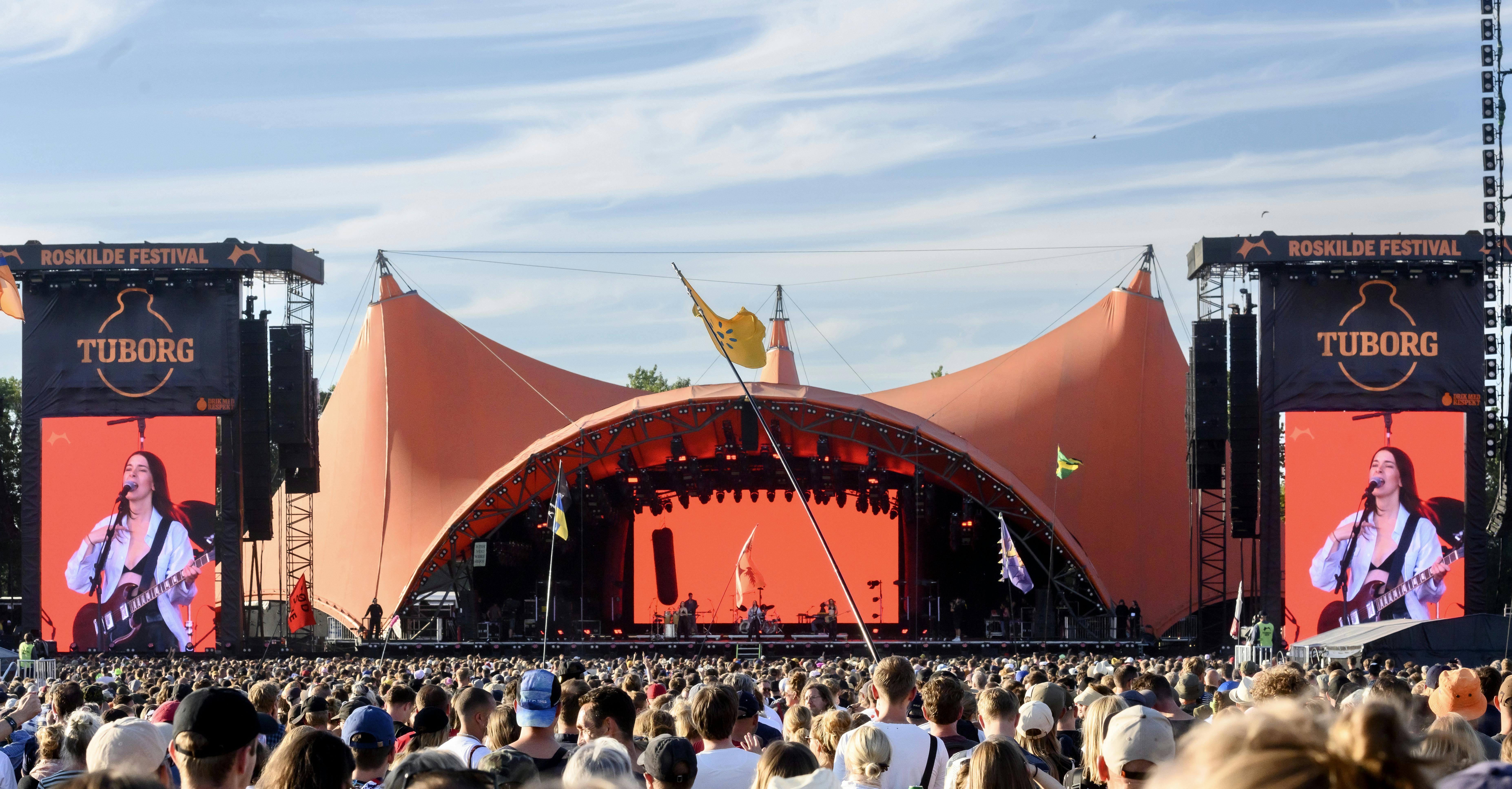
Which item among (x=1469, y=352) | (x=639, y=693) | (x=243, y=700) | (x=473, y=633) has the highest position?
(x=1469, y=352)

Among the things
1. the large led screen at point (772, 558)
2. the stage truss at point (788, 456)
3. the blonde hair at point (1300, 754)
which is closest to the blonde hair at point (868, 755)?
the blonde hair at point (1300, 754)

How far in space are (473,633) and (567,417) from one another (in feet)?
18.4

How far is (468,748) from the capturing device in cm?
536

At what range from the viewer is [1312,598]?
27.4m

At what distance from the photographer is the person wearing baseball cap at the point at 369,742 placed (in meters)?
4.73

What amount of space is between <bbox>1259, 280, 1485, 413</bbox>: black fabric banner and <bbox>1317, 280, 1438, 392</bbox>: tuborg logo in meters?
0.01

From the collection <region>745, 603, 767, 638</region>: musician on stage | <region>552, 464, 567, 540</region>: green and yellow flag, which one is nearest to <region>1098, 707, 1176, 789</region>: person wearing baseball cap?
<region>552, 464, 567, 540</region>: green and yellow flag

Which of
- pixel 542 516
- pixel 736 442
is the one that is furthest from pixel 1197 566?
pixel 542 516

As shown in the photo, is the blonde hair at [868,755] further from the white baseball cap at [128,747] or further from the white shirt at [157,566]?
the white shirt at [157,566]

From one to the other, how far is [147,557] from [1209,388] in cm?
1954

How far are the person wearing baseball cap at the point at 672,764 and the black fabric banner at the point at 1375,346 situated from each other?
25.6 metres

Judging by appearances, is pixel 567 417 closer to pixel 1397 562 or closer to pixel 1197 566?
pixel 1197 566

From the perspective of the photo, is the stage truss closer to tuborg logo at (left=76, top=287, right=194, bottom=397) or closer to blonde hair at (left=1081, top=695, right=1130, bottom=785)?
tuborg logo at (left=76, top=287, right=194, bottom=397)

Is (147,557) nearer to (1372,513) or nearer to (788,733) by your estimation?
(1372,513)
